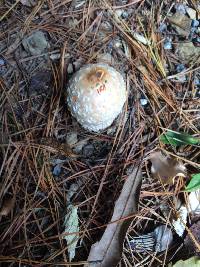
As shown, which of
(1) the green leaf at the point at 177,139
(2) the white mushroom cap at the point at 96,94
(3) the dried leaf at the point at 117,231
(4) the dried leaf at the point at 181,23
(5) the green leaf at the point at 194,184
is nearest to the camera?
(3) the dried leaf at the point at 117,231

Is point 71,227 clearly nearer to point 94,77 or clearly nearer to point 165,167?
point 165,167

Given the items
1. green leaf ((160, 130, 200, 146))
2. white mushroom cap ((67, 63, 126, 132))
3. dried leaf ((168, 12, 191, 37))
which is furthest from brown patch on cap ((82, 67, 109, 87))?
dried leaf ((168, 12, 191, 37))

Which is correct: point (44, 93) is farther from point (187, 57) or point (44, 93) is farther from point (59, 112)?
point (187, 57)

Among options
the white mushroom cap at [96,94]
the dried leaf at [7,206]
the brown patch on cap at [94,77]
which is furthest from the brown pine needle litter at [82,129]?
the brown patch on cap at [94,77]

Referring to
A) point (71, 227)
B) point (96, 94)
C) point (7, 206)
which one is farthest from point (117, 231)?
point (96, 94)

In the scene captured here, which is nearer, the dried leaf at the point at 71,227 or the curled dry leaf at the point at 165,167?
the dried leaf at the point at 71,227

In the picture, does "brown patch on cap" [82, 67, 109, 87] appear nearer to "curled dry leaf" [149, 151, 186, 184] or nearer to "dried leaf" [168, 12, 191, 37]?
"curled dry leaf" [149, 151, 186, 184]

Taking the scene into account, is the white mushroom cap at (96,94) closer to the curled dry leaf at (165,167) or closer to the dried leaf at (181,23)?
the curled dry leaf at (165,167)
